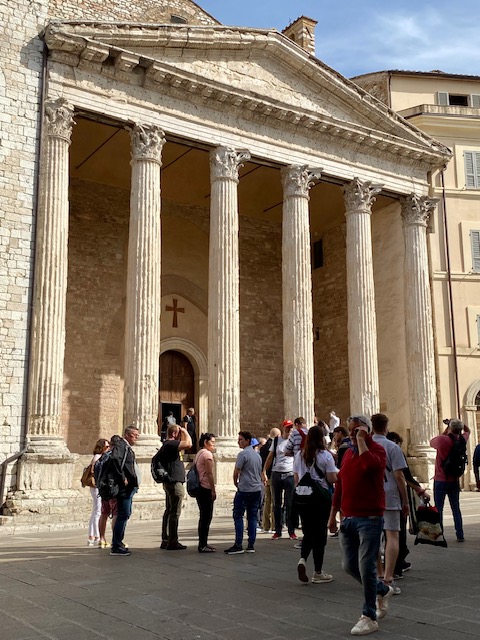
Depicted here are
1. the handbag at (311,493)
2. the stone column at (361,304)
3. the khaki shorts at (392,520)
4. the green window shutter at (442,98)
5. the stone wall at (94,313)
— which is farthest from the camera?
the green window shutter at (442,98)

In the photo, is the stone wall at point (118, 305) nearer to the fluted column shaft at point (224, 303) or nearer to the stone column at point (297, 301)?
the fluted column shaft at point (224, 303)

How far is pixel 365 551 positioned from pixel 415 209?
17.5 metres

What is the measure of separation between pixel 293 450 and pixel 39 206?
8191 mm

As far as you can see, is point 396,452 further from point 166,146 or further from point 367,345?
point 166,146

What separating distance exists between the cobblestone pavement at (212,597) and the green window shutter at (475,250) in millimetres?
14095

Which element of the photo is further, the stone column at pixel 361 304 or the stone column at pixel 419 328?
the stone column at pixel 419 328

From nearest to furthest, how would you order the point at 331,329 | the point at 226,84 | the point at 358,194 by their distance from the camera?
the point at 226,84 < the point at 358,194 < the point at 331,329

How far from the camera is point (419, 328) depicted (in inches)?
797

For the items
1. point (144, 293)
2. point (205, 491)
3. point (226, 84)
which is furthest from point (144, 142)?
point (205, 491)

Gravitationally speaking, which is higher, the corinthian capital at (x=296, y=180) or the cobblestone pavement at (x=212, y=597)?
the corinthian capital at (x=296, y=180)

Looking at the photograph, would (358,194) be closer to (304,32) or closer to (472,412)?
(304,32)

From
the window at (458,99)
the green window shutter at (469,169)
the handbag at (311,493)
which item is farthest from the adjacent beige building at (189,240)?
the handbag at (311,493)

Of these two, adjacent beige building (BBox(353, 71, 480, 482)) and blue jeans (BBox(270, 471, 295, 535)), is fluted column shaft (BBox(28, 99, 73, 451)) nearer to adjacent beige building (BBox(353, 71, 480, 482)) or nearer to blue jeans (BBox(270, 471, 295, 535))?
blue jeans (BBox(270, 471, 295, 535))

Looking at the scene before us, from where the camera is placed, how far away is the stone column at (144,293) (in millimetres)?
15070
